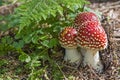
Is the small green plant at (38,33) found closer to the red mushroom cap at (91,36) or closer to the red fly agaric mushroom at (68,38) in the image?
the red fly agaric mushroom at (68,38)

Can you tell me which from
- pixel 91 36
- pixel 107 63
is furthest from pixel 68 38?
pixel 107 63

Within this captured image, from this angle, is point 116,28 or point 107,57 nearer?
point 107,57

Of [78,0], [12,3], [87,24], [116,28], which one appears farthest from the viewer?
[12,3]

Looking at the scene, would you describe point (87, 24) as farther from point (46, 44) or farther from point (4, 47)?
point (4, 47)

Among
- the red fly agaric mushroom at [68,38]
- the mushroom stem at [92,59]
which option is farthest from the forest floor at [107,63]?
the red fly agaric mushroom at [68,38]

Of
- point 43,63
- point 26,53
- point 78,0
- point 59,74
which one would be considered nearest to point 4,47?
point 26,53

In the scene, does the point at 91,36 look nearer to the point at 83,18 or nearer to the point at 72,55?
the point at 83,18

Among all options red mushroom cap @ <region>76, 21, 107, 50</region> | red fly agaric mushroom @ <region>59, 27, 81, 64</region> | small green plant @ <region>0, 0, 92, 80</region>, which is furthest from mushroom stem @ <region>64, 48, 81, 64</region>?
red mushroom cap @ <region>76, 21, 107, 50</region>


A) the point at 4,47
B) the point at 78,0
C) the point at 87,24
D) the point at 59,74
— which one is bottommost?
the point at 59,74
